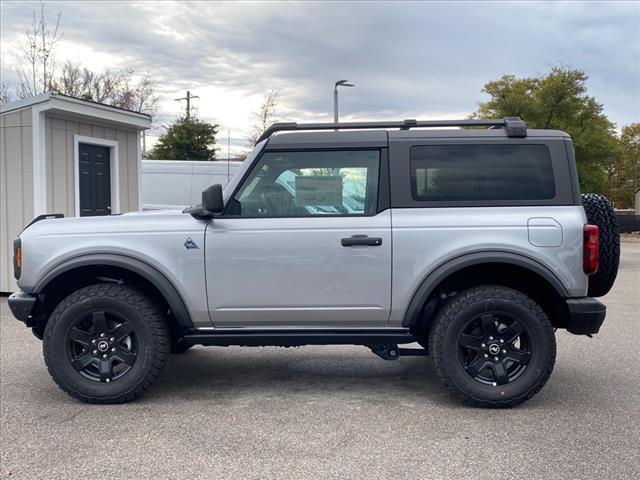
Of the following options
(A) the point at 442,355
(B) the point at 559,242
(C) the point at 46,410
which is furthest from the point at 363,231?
(C) the point at 46,410

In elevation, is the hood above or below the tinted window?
below

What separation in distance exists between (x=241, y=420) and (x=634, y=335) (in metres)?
4.75

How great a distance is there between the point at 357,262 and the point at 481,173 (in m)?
1.08

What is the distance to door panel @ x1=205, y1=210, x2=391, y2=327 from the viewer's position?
4.37 meters

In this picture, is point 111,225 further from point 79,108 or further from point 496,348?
point 79,108

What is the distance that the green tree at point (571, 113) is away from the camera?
28.0 metres

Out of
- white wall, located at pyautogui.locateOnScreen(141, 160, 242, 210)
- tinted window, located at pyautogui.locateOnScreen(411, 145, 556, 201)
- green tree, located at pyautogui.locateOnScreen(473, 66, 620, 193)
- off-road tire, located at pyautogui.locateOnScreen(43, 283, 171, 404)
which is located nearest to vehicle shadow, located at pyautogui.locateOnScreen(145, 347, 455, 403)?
off-road tire, located at pyautogui.locateOnScreen(43, 283, 171, 404)

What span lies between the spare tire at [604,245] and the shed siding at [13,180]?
7632mm

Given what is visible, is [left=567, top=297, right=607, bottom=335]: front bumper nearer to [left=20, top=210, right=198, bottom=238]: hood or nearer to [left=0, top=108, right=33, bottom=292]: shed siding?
[left=20, top=210, right=198, bottom=238]: hood

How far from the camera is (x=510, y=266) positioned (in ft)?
14.5

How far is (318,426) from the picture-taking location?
13.4 feet

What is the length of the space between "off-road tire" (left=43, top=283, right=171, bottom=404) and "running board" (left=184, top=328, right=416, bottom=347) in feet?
0.90

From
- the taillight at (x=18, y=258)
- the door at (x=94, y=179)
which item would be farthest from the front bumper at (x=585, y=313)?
the door at (x=94, y=179)

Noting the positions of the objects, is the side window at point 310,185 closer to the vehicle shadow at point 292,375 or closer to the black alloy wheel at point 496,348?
the black alloy wheel at point 496,348
